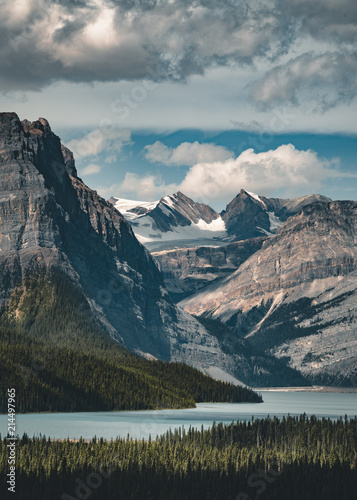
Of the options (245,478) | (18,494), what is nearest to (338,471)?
(245,478)

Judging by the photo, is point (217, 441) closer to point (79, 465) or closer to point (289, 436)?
point (289, 436)

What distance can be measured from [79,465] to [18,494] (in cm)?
1803

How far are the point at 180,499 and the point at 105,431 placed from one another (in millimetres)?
79276

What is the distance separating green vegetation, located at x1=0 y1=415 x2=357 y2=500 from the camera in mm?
123625

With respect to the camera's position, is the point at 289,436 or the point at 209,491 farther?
the point at 289,436

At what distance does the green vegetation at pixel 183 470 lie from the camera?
124 metres

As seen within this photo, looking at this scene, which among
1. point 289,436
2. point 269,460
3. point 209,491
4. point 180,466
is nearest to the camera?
point 209,491

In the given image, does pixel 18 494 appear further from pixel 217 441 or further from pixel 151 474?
pixel 217 441

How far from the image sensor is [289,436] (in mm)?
180125

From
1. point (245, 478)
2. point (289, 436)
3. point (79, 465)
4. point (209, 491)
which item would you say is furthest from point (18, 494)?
point (289, 436)

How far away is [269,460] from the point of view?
151125 mm

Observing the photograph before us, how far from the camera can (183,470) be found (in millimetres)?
137750

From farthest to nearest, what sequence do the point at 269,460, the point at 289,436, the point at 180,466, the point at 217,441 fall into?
the point at 289,436
the point at 217,441
the point at 269,460
the point at 180,466

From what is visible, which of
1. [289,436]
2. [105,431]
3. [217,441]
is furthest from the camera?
[105,431]
